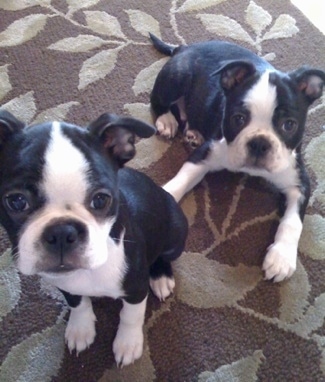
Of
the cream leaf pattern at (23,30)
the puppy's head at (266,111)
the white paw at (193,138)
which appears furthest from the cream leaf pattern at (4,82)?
the puppy's head at (266,111)

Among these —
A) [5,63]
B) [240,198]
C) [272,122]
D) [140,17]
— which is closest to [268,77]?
[272,122]

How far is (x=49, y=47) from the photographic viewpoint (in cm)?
298

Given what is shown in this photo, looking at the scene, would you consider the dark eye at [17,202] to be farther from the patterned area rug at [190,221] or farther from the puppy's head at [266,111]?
the puppy's head at [266,111]

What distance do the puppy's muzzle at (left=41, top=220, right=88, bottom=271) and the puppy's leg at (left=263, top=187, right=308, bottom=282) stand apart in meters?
1.00

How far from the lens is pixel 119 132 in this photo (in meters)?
1.47

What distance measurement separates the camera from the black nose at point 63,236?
1.32 metres

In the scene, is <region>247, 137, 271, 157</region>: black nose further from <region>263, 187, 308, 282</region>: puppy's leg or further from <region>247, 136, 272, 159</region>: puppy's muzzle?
<region>263, 187, 308, 282</region>: puppy's leg

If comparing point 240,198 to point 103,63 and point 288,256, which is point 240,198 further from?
point 103,63

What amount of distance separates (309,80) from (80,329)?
4.32ft

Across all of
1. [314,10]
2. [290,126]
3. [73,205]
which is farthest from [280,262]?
[314,10]

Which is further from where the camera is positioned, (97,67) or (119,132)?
(97,67)

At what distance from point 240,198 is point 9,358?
3.97ft

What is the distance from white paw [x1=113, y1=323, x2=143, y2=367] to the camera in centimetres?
186

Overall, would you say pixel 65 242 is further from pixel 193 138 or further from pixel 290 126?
pixel 193 138
